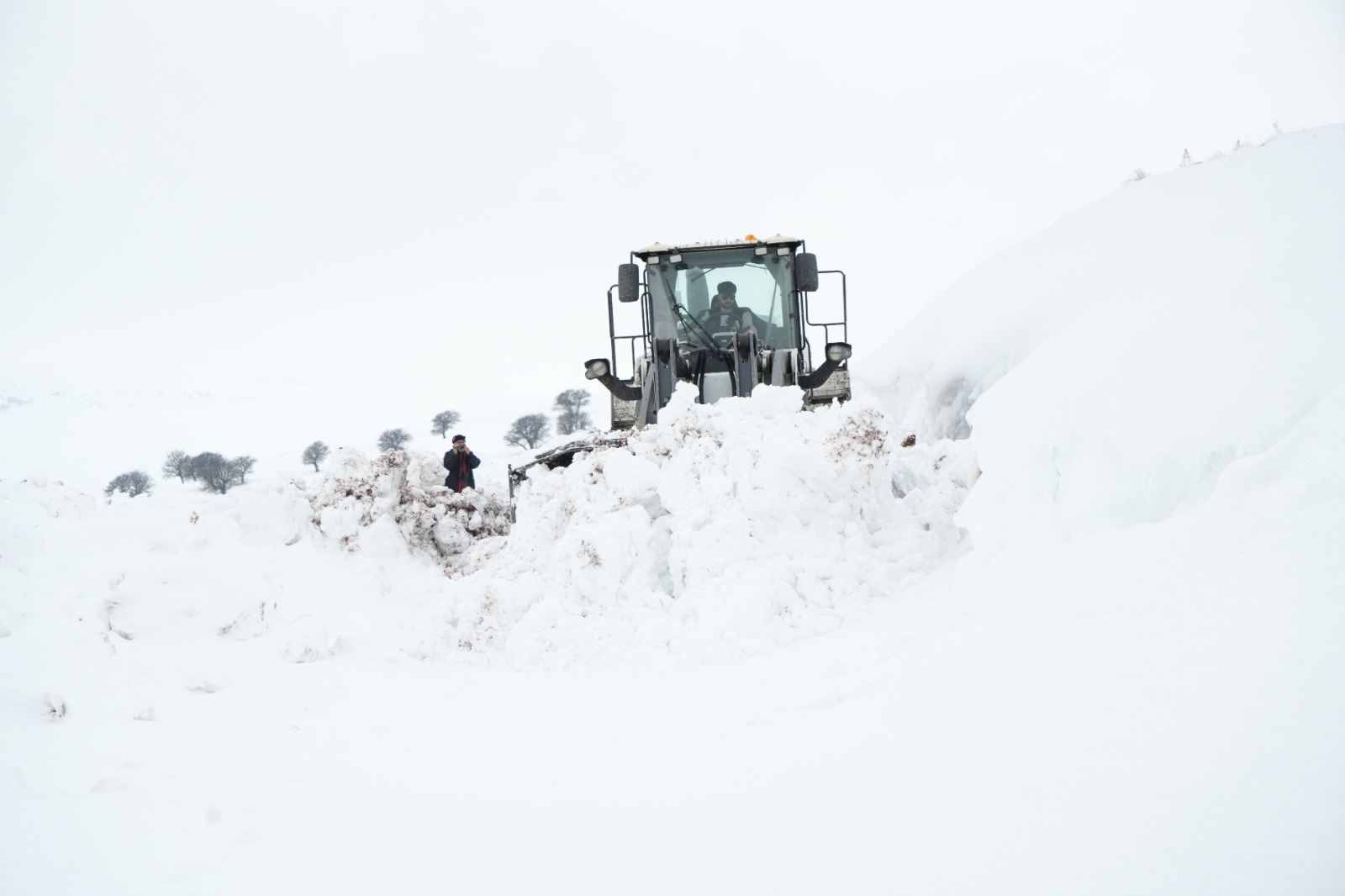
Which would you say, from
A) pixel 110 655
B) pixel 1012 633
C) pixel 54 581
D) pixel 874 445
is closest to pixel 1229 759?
pixel 1012 633

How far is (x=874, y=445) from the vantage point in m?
4.71

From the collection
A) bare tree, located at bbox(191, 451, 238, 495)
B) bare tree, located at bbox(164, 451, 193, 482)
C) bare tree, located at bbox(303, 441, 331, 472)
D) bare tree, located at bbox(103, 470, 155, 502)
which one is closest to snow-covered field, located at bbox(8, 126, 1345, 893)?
bare tree, located at bbox(191, 451, 238, 495)

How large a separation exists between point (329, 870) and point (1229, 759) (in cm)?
209

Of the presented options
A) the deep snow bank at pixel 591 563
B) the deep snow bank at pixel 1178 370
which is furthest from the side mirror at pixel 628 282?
the deep snow bank at pixel 1178 370

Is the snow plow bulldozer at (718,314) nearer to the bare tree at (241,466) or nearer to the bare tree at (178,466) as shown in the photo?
the bare tree at (241,466)

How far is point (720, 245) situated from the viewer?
750cm

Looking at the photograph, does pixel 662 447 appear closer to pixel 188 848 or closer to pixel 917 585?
pixel 917 585

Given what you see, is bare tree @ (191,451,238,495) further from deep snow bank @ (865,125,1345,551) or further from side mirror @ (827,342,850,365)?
deep snow bank @ (865,125,1345,551)

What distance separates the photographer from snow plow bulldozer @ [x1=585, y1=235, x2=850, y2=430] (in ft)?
23.5

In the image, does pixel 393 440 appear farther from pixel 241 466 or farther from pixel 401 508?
pixel 401 508

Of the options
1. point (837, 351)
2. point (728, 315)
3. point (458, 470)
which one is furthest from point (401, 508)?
point (837, 351)

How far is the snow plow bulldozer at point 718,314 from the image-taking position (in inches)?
282

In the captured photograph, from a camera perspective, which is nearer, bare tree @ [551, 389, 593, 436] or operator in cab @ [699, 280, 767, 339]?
operator in cab @ [699, 280, 767, 339]

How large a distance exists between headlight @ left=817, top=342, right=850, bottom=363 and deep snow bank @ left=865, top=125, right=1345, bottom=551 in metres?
2.21
